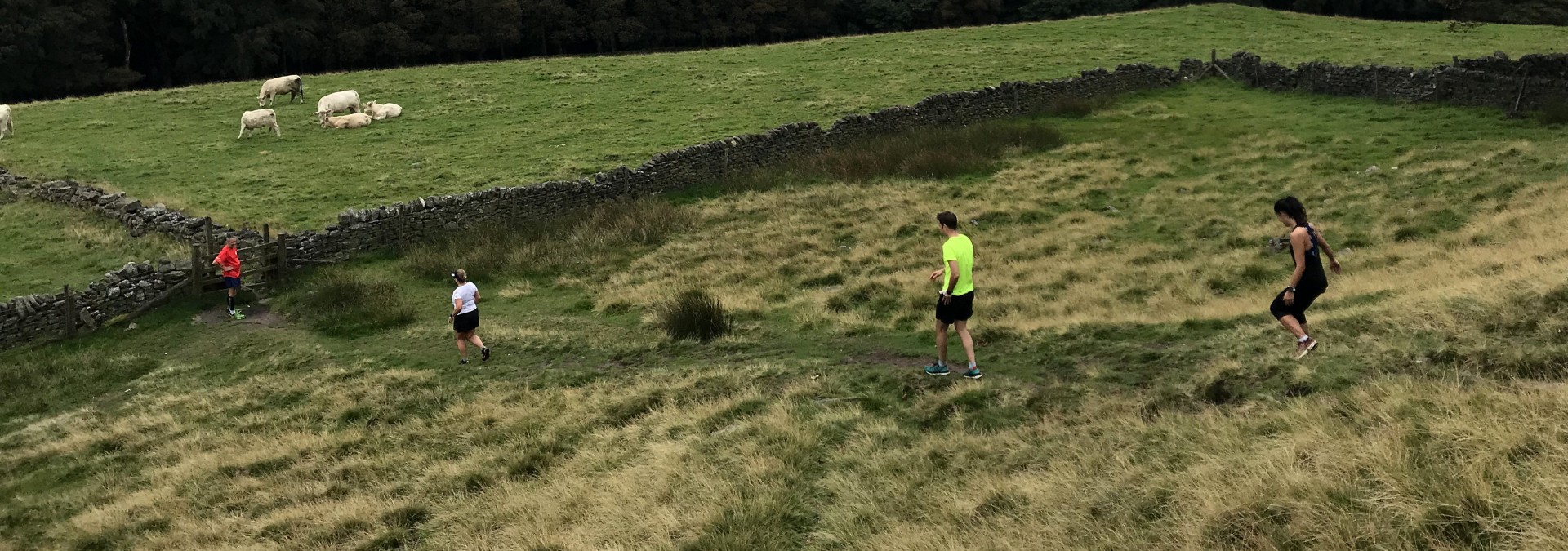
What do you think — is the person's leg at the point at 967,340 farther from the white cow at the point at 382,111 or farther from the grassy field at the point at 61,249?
the white cow at the point at 382,111

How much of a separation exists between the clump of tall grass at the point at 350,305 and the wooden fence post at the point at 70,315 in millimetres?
3028

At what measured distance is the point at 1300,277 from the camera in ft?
25.7

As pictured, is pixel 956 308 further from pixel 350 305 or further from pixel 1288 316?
pixel 350 305

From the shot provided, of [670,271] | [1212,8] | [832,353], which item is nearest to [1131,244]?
[832,353]

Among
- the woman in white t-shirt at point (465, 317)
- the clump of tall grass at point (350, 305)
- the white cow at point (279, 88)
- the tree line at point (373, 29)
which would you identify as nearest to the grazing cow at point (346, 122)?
the white cow at point (279, 88)

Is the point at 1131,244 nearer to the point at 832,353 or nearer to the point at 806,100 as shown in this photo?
the point at 832,353

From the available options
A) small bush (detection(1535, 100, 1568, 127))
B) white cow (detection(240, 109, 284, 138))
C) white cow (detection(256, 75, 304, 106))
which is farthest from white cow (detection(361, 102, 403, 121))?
small bush (detection(1535, 100, 1568, 127))

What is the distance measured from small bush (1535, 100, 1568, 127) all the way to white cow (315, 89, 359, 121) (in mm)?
34904

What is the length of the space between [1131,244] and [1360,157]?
9186 millimetres

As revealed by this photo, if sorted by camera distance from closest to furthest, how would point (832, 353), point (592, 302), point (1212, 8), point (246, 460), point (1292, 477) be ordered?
point (1292, 477) < point (246, 460) < point (832, 353) < point (592, 302) < point (1212, 8)

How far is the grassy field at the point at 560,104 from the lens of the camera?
22.6 m

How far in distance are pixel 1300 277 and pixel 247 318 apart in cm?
1580

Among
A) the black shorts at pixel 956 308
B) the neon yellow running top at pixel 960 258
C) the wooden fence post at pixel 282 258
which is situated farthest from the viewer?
the wooden fence post at pixel 282 258

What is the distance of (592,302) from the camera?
14.5 m
